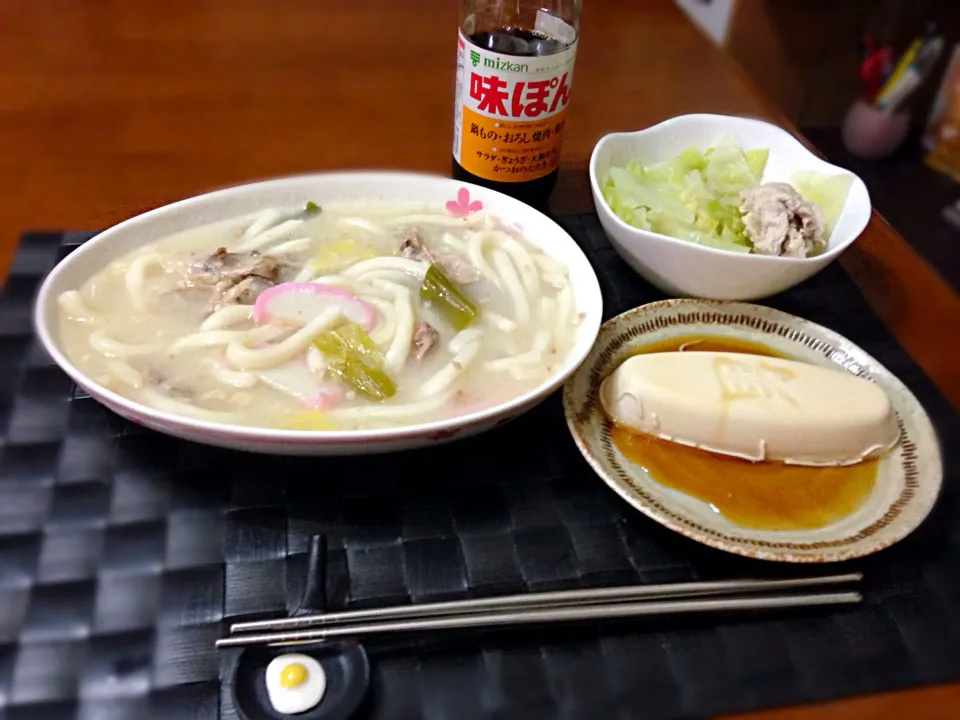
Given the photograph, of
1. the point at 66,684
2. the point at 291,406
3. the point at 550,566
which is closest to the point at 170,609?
the point at 66,684

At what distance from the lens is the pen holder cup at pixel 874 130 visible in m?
2.77

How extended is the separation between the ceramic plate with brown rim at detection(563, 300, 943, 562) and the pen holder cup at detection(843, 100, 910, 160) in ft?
6.77

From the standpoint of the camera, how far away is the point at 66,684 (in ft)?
2.47

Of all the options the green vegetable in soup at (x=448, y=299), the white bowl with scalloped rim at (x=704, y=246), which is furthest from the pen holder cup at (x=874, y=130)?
the green vegetable in soup at (x=448, y=299)

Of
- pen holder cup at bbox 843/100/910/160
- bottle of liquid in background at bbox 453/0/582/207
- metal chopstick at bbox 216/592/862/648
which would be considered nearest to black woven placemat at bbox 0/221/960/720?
metal chopstick at bbox 216/592/862/648

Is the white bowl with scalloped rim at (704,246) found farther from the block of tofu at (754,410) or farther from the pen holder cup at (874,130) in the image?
the pen holder cup at (874,130)

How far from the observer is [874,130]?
2.79 meters

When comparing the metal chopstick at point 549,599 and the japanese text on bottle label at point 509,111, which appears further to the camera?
the japanese text on bottle label at point 509,111

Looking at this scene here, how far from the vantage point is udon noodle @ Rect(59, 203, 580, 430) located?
937mm

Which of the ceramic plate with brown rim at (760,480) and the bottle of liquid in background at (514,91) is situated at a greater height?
the bottle of liquid in background at (514,91)

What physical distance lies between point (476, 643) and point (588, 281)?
1.69 feet

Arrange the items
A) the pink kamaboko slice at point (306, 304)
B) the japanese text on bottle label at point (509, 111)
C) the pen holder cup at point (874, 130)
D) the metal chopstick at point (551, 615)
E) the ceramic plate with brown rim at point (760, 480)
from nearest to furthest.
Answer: the metal chopstick at point (551, 615) → the ceramic plate with brown rim at point (760, 480) → the pink kamaboko slice at point (306, 304) → the japanese text on bottle label at point (509, 111) → the pen holder cup at point (874, 130)

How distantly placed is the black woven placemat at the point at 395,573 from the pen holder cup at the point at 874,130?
2.18 m

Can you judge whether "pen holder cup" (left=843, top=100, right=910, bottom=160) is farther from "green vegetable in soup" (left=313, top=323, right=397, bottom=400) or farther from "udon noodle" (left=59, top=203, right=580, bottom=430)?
"green vegetable in soup" (left=313, top=323, right=397, bottom=400)
